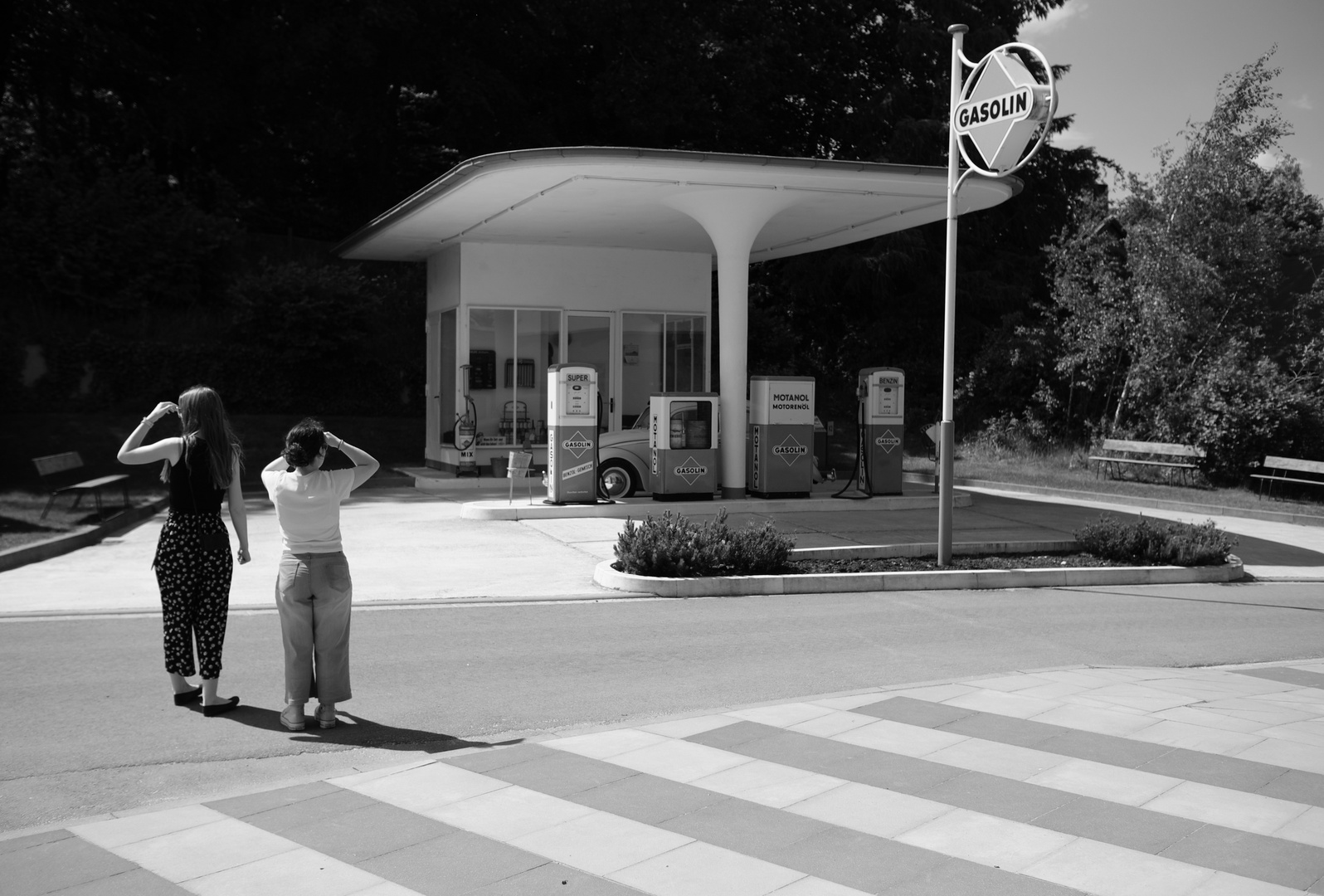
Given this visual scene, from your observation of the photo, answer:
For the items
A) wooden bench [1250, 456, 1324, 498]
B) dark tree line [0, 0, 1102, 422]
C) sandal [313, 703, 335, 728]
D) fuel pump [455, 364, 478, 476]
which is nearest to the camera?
sandal [313, 703, 335, 728]

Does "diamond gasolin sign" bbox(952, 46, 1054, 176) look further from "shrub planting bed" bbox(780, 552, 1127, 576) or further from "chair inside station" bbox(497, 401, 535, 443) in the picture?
"chair inside station" bbox(497, 401, 535, 443)

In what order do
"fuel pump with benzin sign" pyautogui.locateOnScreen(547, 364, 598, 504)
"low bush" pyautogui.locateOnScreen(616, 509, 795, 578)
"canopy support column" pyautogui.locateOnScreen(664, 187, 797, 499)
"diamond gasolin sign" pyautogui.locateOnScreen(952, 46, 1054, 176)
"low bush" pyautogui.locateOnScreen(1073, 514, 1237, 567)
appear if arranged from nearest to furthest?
1. "low bush" pyautogui.locateOnScreen(616, 509, 795, 578)
2. "diamond gasolin sign" pyautogui.locateOnScreen(952, 46, 1054, 176)
3. "low bush" pyautogui.locateOnScreen(1073, 514, 1237, 567)
4. "fuel pump with benzin sign" pyautogui.locateOnScreen(547, 364, 598, 504)
5. "canopy support column" pyautogui.locateOnScreen(664, 187, 797, 499)

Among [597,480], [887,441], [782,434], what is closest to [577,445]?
[597,480]

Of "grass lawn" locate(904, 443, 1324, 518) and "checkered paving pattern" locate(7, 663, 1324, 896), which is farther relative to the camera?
"grass lawn" locate(904, 443, 1324, 518)

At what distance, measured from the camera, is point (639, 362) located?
24.2 m

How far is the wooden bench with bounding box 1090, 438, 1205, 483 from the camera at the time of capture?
2342cm

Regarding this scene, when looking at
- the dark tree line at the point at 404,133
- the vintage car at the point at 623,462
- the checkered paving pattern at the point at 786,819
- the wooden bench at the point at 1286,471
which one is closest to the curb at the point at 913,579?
the checkered paving pattern at the point at 786,819

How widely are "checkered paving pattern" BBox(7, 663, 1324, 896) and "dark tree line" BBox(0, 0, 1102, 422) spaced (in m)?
23.9

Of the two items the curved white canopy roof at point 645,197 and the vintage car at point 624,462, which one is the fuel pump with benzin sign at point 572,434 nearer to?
the vintage car at point 624,462

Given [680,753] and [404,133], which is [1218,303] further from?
[404,133]

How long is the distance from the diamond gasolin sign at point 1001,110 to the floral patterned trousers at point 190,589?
30.6ft

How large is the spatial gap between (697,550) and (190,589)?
5.96 metres

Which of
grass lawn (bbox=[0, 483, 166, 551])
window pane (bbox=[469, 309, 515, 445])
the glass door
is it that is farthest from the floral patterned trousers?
the glass door

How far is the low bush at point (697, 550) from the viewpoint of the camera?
1195cm
